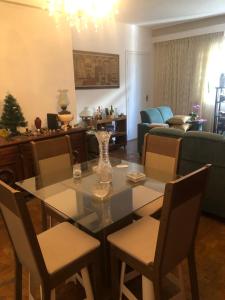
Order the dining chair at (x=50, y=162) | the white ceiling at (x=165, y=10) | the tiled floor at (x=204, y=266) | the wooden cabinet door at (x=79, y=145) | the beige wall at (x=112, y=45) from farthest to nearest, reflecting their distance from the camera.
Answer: the beige wall at (x=112, y=45), the white ceiling at (x=165, y=10), the wooden cabinet door at (x=79, y=145), the dining chair at (x=50, y=162), the tiled floor at (x=204, y=266)

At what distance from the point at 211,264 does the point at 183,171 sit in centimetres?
97

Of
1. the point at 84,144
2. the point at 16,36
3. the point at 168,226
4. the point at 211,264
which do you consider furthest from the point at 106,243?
the point at 16,36

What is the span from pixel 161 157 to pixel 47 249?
1.28 meters

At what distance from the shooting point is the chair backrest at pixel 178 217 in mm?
1087

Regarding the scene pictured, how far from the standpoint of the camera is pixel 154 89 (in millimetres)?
6508

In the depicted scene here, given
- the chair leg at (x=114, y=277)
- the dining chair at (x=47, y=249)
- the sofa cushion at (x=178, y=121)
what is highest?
the sofa cushion at (x=178, y=121)

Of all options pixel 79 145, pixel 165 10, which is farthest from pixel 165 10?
pixel 79 145

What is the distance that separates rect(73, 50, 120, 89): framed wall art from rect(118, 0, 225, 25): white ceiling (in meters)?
0.86

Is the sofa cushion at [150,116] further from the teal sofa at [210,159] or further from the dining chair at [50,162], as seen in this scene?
the dining chair at [50,162]

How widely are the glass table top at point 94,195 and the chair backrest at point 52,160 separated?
0.07 feet

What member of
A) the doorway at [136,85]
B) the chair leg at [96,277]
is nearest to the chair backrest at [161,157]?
the chair leg at [96,277]

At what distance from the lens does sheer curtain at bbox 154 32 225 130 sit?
5.37 meters

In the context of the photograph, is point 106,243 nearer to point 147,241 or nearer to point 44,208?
point 147,241

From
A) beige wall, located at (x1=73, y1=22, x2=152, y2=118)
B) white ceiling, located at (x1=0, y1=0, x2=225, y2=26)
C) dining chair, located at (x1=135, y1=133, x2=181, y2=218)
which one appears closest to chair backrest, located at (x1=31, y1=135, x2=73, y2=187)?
dining chair, located at (x1=135, y1=133, x2=181, y2=218)
